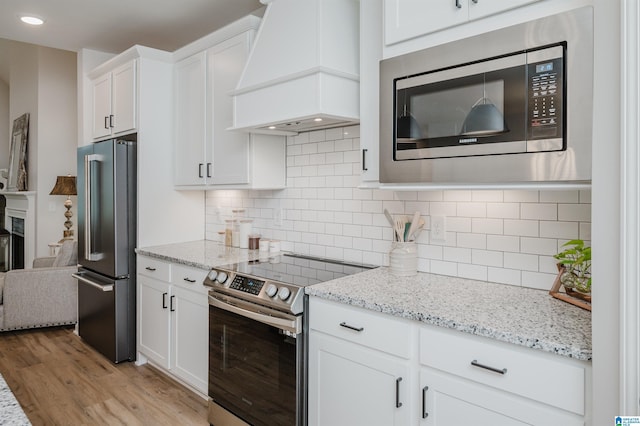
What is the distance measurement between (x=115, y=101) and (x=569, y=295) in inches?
139

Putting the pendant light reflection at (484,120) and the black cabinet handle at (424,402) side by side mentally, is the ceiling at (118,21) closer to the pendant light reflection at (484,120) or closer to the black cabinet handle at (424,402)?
the pendant light reflection at (484,120)

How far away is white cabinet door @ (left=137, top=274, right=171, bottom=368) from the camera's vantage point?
10.1 ft

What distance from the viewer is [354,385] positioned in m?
1.85

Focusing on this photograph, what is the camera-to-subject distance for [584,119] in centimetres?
143

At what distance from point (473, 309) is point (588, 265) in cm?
46

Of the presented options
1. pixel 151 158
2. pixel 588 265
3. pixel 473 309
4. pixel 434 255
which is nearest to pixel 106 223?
pixel 151 158

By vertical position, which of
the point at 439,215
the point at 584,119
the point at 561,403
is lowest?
the point at 561,403

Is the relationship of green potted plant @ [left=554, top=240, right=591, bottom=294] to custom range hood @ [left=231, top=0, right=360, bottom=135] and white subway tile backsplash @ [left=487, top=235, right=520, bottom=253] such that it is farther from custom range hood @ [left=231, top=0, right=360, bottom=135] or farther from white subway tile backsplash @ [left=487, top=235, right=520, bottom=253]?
custom range hood @ [left=231, top=0, right=360, bottom=135]

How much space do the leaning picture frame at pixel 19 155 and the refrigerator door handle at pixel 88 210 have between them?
309 centimetres

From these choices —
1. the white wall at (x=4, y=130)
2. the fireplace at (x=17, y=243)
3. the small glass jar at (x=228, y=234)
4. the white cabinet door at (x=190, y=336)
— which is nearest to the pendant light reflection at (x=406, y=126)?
the white cabinet door at (x=190, y=336)

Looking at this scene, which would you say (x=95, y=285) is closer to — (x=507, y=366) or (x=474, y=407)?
(x=474, y=407)

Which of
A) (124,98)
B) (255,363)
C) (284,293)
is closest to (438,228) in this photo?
(284,293)

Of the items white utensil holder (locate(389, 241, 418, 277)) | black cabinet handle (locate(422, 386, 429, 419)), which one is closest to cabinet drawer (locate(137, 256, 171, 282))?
white utensil holder (locate(389, 241, 418, 277))
